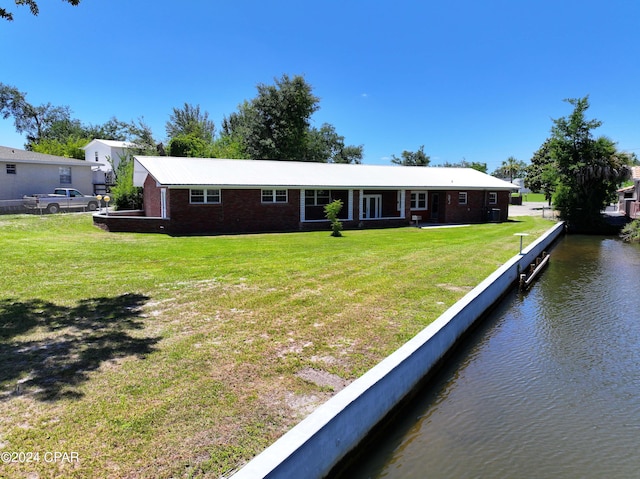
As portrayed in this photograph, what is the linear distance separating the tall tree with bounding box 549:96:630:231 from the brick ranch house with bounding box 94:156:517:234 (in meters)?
3.94

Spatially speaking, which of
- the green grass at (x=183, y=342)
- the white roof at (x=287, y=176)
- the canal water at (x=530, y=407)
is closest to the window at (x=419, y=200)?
the white roof at (x=287, y=176)

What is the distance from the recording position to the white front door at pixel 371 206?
27.7 m

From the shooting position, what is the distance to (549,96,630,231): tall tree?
30.3m

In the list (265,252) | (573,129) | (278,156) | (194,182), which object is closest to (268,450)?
(265,252)

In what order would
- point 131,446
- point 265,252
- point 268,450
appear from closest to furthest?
point 268,450, point 131,446, point 265,252

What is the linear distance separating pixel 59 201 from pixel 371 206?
20.0 m

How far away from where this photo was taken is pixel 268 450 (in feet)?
12.1

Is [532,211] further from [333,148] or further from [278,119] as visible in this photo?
[333,148]

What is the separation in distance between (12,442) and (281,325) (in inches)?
161

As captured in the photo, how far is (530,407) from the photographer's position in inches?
242

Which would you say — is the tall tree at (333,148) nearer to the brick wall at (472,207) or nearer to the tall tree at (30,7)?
the brick wall at (472,207)

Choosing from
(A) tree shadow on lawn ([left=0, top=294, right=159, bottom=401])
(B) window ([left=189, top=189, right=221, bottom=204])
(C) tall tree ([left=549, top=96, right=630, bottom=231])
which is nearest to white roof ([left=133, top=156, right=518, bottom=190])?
(B) window ([left=189, top=189, right=221, bottom=204])

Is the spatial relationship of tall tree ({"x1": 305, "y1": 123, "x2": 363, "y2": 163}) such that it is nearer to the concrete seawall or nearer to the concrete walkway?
the concrete walkway

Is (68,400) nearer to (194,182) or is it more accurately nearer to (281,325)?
(281,325)
